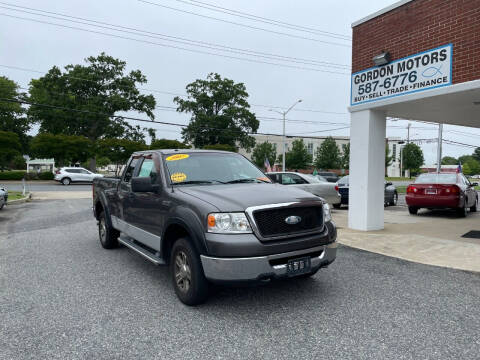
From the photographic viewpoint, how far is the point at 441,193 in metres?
11.5

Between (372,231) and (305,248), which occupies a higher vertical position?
(305,248)

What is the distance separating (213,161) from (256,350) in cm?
276

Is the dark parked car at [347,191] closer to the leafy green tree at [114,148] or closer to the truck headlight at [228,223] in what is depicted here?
the truck headlight at [228,223]

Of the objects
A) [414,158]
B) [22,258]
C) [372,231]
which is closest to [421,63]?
[372,231]

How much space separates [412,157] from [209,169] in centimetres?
9197

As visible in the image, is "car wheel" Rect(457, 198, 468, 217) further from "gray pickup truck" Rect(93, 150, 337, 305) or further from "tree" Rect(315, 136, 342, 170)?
"tree" Rect(315, 136, 342, 170)

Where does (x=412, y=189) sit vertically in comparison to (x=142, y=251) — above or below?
above

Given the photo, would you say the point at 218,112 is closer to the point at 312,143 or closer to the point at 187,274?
the point at 312,143

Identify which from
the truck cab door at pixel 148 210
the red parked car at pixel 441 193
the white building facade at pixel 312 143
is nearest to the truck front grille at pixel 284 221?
the truck cab door at pixel 148 210

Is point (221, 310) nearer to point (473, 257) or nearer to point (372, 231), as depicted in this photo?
point (473, 257)

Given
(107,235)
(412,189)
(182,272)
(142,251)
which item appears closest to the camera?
(182,272)

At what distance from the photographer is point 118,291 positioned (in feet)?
14.9

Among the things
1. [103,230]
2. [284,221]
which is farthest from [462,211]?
[103,230]

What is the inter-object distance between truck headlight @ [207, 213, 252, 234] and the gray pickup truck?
0.03 ft
